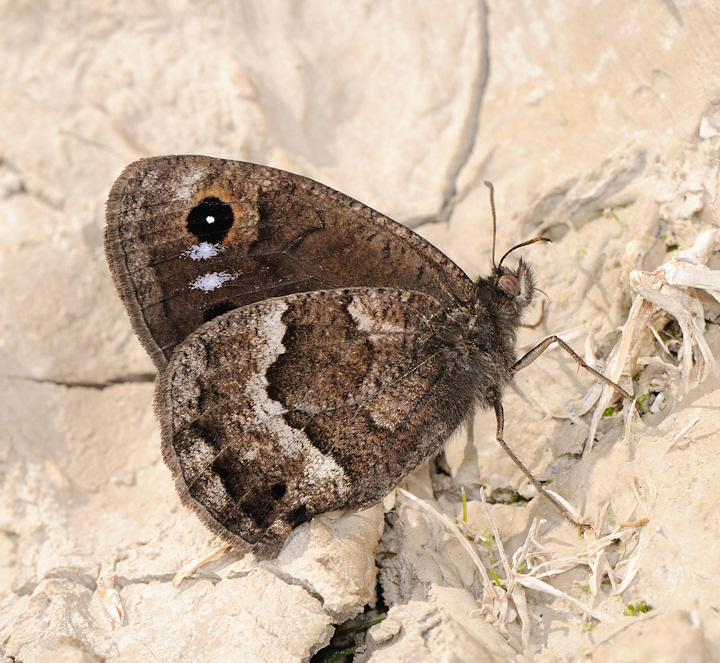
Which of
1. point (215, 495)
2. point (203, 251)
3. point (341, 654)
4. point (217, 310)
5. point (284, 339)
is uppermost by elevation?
point (203, 251)

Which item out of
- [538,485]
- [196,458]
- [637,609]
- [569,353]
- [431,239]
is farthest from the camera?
[431,239]

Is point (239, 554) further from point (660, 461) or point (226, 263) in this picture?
point (660, 461)

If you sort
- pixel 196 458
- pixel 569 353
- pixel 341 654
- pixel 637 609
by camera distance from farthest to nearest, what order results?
pixel 569 353, pixel 196 458, pixel 341 654, pixel 637 609

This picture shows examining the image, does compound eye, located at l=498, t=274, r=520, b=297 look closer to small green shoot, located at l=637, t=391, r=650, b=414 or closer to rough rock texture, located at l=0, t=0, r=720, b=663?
rough rock texture, located at l=0, t=0, r=720, b=663

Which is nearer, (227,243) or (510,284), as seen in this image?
(227,243)

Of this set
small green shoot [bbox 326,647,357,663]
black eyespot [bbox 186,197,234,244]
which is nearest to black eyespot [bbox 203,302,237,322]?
black eyespot [bbox 186,197,234,244]

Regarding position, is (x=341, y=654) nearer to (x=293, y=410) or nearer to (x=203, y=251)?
(x=293, y=410)

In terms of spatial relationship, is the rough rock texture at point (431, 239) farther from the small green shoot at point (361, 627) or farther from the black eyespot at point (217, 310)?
the black eyespot at point (217, 310)

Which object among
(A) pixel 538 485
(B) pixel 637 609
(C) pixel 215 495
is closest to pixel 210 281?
(C) pixel 215 495
